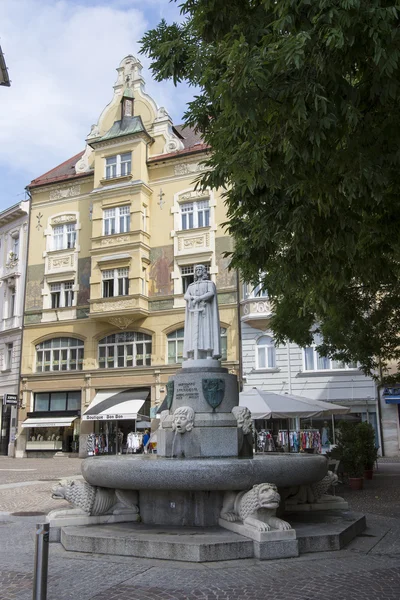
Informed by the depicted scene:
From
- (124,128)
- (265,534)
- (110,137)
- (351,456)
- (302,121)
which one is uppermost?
(124,128)

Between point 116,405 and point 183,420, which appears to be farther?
point 116,405

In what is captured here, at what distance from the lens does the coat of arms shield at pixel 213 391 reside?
30.6 ft

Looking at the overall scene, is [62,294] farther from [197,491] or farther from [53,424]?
[197,491]

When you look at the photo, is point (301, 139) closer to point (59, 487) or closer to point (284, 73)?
point (284, 73)

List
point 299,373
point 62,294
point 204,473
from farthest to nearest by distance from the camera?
1. point 62,294
2. point 299,373
3. point 204,473

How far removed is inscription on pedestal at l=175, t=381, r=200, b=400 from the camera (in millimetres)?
9484

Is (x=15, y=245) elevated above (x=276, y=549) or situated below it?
above

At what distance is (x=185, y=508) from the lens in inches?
300

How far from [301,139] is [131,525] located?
542 centimetres

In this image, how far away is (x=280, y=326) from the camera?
52.2 ft

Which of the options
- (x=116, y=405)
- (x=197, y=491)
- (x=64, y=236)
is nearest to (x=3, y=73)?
(x=64, y=236)

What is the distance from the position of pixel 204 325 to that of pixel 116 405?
71.9 ft

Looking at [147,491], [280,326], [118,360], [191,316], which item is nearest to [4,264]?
[118,360]

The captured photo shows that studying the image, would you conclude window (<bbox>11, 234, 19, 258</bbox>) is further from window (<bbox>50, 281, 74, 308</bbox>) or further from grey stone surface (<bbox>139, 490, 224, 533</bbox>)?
grey stone surface (<bbox>139, 490, 224, 533</bbox>)
